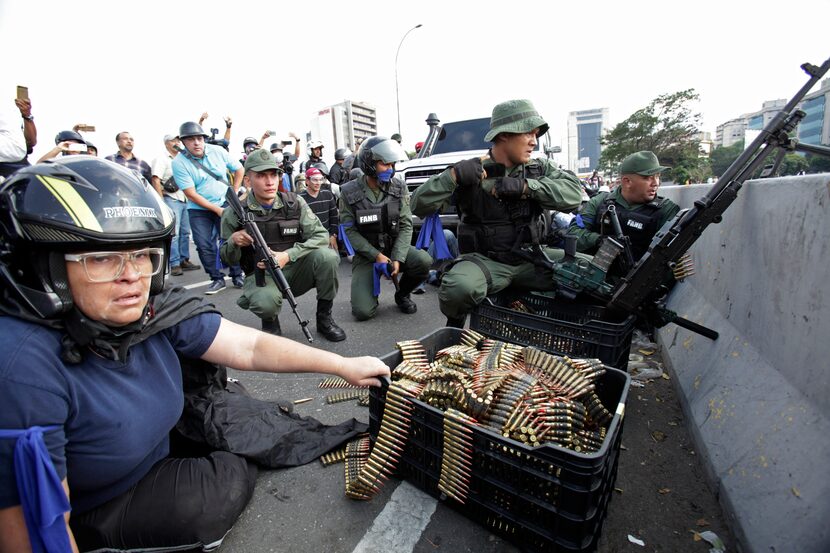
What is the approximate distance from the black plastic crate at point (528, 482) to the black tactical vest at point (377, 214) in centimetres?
348

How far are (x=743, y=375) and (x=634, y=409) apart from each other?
859 millimetres

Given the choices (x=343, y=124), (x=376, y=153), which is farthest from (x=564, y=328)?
(x=343, y=124)

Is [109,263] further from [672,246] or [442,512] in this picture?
[672,246]

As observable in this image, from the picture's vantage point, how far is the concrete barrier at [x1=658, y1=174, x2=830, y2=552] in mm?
1704

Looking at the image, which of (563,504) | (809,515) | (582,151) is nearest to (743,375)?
(809,515)

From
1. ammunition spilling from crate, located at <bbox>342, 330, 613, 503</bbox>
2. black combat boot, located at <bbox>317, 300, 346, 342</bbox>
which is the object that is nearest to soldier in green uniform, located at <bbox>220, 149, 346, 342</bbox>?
black combat boot, located at <bbox>317, 300, 346, 342</bbox>

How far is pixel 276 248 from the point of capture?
5.07 meters

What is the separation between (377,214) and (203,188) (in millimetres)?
3287

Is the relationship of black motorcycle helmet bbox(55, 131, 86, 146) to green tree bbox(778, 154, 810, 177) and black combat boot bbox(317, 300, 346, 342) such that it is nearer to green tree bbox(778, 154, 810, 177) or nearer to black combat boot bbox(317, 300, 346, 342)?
black combat boot bbox(317, 300, 346, 342)

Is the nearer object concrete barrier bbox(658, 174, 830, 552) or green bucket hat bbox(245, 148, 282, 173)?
concrete barrier bbox(658, 174, 830, 552)

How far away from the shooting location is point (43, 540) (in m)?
1.36

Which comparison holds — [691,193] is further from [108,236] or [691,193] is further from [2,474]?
[2,474]

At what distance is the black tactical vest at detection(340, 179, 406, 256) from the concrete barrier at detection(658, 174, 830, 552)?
3553mm

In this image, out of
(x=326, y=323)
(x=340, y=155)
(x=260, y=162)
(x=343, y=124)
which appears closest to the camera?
(x=260, y=162)
